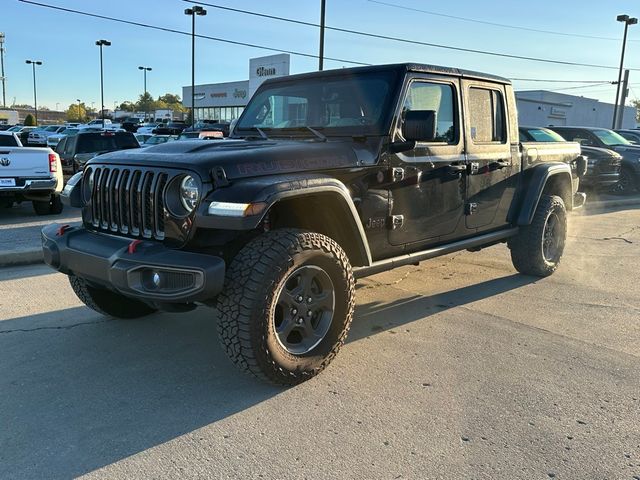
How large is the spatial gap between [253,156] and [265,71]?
127 feet

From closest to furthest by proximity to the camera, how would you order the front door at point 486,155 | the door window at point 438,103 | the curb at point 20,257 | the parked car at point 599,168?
the door window at point 438,103 → the front door at point 486,155 → the curb at point 20,257 → the parked car at point 599,168

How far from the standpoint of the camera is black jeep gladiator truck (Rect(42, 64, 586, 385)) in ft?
10.2

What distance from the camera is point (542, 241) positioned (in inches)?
233

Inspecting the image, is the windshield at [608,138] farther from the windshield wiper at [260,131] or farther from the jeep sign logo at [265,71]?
the jeep sign logo at [265,71]

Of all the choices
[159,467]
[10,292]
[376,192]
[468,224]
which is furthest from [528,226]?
[10,292]

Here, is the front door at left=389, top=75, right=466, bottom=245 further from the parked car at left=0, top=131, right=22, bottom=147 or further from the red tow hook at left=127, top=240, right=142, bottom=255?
the parked car at left=0, top=131, right=22, bottom=147

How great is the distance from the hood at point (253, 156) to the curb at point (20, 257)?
3.49m

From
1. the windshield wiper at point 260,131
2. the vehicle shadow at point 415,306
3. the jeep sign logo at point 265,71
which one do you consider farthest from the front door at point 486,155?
the jeep sign logo at point 265,71

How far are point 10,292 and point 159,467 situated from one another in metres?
3.66

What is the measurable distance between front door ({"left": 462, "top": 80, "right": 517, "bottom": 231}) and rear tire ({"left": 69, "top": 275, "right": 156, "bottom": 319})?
2916 mm

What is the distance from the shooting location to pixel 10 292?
5426mm

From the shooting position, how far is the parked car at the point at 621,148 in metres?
14.3

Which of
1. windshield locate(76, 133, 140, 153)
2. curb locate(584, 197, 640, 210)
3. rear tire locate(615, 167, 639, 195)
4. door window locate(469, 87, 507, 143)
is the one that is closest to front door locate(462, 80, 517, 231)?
door window locate(469, 87, 507, 143)

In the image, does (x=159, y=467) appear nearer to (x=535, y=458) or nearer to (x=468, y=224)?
(x=535, y=458)
